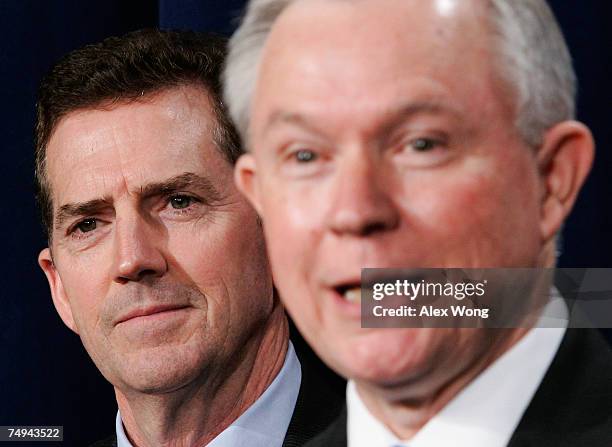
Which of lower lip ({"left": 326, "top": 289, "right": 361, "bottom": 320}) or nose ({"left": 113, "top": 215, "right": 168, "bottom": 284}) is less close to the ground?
lower lip ({"left": 326, "top": 289, "right": 361, "bottom": 320})

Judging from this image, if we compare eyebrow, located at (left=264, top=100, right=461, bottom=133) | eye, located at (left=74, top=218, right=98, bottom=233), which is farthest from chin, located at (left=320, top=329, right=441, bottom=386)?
eye, located at (left=74, top=218, right=98, bottom=233)

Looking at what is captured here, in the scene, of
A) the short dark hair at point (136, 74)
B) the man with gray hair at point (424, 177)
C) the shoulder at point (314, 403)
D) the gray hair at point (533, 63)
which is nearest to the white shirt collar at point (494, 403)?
the man with gray hair at point (424, 177)

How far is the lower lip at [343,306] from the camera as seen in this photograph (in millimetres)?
643

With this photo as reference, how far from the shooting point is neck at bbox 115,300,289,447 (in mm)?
1019

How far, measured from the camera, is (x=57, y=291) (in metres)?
1.16

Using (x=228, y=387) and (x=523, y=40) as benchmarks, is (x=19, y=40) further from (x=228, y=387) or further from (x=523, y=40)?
(x=523, y=40)

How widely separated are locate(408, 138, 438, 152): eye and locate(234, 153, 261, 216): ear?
11 cm

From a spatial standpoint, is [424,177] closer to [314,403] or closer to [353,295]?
[353,295]

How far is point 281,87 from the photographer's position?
659mm

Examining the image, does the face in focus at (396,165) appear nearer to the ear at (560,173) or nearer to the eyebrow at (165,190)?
the ear at (560,173)

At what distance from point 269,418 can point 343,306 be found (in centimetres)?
41

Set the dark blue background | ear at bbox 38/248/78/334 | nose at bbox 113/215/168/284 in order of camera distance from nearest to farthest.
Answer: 1. nose at bbox 113/215/168/284
2. ear at bbox 38/248/78/334
3. the dark blue background

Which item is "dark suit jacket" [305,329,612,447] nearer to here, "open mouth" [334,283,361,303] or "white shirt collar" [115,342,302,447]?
"open mouth" [334,283,361,303]

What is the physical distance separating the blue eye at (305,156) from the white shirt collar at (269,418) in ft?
1.34
